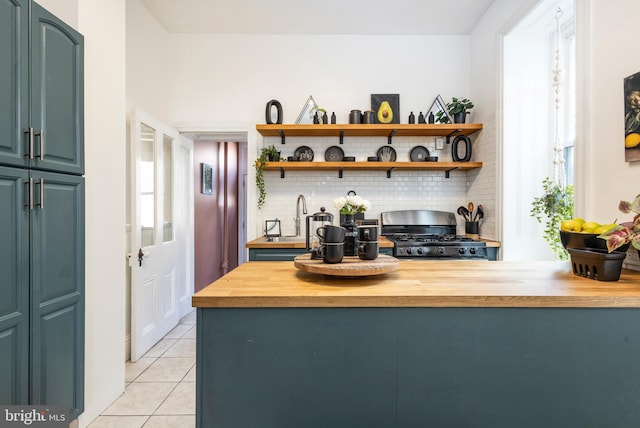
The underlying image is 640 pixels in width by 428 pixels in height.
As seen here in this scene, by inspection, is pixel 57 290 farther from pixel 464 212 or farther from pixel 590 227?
pixel 464 212

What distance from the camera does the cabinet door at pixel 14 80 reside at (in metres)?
1.44

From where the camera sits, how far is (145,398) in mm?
2291

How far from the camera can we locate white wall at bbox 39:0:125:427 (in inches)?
78.3

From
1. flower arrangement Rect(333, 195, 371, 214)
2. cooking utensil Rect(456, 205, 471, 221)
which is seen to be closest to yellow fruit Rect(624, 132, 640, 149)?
flower arrangement Rect(333, 195, 371, 214)

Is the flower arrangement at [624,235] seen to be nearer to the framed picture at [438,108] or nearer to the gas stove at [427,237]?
the gas stove at [427,237]

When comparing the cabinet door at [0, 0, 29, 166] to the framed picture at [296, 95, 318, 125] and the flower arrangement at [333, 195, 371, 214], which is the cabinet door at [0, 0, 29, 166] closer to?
the flower arrangement at [333, 195, 371, 214]

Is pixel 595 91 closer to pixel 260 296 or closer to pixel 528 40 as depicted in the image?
pixel 528 40

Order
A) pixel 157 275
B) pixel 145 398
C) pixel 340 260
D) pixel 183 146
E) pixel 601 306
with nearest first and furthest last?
pixel 601 306 < pixel 340 260 < pixel 145 398 < pixel 157 275 < pixel 183 146

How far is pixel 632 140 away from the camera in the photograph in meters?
1.67

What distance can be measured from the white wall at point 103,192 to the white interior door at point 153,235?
493 mm

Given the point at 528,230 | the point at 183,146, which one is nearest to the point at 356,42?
the point at 183,146

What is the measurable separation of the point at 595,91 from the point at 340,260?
1849 millimetres

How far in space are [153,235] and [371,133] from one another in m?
2.45
